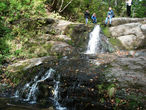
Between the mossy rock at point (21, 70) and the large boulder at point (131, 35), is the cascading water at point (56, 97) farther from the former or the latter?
the large boulder at point (131, 35)

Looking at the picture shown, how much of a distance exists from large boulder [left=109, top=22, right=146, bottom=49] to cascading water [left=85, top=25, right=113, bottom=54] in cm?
129

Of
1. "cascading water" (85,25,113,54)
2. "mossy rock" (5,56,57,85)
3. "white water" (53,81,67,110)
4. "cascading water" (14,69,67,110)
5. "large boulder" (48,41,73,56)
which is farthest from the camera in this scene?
"cascading water" (85,25,113,54)

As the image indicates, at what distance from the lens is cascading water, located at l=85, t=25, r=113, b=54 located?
11.3m

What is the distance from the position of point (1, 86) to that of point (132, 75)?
5.86 meters

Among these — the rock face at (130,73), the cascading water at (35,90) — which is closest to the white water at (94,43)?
the rock face at (130,73)

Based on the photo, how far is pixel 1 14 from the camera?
1184 cm

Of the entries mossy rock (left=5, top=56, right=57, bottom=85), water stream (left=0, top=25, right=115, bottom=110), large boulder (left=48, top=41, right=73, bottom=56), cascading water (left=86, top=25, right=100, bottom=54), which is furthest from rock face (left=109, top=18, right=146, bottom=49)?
water stream (left=0, top=25, right=115, bottom=110)

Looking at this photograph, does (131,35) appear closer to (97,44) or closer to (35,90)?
(97,44)

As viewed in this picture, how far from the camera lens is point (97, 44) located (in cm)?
1168

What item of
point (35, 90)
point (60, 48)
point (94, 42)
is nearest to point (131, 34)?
point (94, 42)

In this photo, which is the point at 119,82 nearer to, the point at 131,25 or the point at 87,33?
the point at 87,33

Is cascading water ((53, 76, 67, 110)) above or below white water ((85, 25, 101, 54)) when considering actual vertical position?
below

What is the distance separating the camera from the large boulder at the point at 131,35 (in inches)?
440

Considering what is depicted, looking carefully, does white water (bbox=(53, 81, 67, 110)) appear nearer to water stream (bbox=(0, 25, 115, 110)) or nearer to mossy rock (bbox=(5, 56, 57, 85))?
water stream (bbox=(0, 25, 115, 110))
